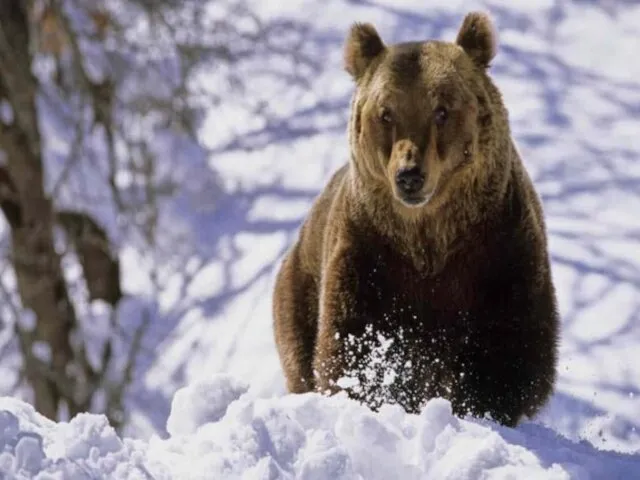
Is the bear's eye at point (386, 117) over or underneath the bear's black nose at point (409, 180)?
over

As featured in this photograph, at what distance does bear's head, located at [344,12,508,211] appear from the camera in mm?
4637

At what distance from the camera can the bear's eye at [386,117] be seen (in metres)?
4.75

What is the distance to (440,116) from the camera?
4727 millimetres

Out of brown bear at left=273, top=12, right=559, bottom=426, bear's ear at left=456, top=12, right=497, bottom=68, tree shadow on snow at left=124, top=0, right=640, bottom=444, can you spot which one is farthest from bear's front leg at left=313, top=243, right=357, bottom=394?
tree shadow on snow at left=124, top=0, right=640, bottom=444

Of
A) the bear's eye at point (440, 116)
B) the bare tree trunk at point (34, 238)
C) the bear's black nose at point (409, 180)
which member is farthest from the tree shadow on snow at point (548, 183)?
the bear's black nose at point (409, 180)

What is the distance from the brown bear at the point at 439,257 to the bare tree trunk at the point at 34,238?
5620mm

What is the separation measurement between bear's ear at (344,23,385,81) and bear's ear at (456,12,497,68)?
27 cm

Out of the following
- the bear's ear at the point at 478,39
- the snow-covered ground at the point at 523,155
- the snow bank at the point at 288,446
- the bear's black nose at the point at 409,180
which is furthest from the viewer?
the snow-covered ground at the point at 523,155

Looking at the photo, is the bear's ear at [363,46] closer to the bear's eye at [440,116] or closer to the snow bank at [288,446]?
the bear's eye at [440,116]

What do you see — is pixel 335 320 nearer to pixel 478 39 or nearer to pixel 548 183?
pixel 478 39

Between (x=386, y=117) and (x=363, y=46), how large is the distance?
18.0 inches

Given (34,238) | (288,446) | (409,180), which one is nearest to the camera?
A: (288,446)

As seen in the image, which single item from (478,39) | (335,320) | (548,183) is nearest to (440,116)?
Result: (478,39)

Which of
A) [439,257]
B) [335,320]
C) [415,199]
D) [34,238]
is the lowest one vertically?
[34,238]
